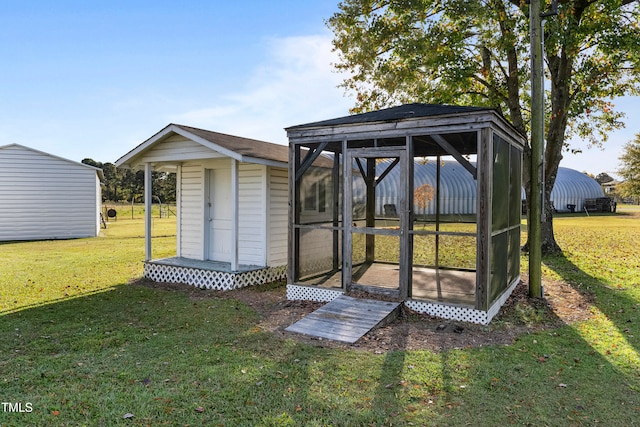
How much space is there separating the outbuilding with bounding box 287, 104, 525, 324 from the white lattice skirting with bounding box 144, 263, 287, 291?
1.53m

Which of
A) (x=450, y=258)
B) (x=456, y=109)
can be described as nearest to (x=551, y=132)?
(x=450, y=258)

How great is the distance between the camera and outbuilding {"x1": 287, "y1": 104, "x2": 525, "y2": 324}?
5656mm

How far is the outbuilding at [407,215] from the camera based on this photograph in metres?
5.66

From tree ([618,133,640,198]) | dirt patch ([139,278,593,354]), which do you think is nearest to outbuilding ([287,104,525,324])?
dirt patch ([139,278,593,354])

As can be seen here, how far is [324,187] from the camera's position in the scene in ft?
26.6

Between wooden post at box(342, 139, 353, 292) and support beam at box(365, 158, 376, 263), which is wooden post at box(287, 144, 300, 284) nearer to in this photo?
wooden post at box(342, 139, 353, 292)

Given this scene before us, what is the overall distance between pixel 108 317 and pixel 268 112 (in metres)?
7.03

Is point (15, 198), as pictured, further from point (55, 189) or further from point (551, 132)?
point (551, 132)

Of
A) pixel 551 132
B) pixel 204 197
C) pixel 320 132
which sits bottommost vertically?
pixel 204 197

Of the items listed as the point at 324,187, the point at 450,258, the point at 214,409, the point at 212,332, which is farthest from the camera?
the point at 450,258

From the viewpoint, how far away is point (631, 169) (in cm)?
3709

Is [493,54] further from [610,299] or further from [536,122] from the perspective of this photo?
[610,299]

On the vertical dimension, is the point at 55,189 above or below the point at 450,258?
above

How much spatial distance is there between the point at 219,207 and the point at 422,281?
491 centimetres
